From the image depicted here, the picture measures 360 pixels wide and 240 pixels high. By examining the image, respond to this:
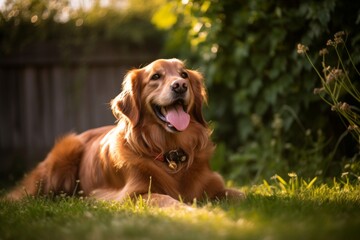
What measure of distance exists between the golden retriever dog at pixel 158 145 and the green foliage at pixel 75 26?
3304mm

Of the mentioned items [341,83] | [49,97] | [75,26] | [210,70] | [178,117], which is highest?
[75,26]

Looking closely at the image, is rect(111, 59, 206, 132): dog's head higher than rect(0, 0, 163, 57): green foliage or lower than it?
lower

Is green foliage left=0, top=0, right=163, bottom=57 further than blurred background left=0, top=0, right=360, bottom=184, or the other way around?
green foliage left=0, top=0, right=163, bottom=57

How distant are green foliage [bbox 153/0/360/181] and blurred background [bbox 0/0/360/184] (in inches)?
0.5

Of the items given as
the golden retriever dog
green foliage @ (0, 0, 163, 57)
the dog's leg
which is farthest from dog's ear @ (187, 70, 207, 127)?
green foliage @ (0, 0, 163, 57)

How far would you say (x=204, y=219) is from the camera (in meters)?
2.84

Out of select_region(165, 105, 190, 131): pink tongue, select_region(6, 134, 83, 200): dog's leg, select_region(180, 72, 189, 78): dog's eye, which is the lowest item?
select_region(6, 134, 83, 200): dog's leg

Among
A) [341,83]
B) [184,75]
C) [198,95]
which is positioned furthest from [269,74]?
[341,83]

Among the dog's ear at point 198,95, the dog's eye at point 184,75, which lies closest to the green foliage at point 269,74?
the dog's ear at point 198,95

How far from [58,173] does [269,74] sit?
2.48 meters

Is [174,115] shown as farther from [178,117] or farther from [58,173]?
[58,173]

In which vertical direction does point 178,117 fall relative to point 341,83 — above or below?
below

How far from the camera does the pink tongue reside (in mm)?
4090

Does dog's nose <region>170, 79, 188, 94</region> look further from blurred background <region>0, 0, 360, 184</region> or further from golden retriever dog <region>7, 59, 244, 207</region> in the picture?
blurred background <region>0, 0, 360, 184</region>
